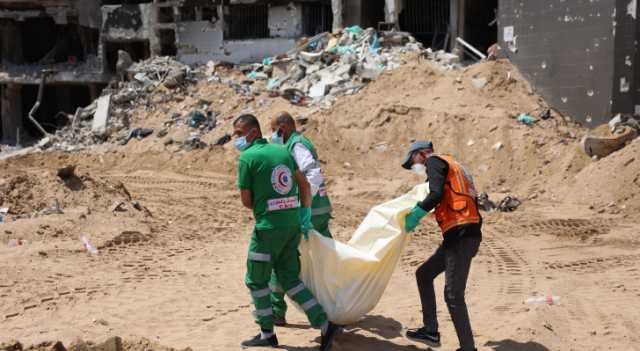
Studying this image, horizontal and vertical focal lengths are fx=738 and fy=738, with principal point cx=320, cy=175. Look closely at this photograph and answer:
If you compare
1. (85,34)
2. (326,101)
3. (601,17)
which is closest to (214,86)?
(326,101)

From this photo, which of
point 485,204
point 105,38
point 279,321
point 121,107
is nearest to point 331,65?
point 121,107

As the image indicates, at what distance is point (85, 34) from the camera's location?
30.5 meters

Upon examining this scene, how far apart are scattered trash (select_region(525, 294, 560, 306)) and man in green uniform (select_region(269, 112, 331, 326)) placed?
2.20m

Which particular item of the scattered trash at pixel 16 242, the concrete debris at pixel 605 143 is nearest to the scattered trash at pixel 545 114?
the concrete debris at pixel 605 143

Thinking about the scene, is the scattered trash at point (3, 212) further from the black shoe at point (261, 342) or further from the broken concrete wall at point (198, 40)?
the broken concrete wall at point (198, 40)

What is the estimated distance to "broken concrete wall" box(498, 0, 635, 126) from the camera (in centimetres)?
1470

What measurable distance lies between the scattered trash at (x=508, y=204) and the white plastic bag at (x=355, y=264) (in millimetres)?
6903

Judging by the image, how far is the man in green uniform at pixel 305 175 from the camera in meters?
5.95

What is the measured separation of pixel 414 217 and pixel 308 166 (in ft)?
3.39

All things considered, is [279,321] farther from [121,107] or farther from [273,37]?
[273,37]

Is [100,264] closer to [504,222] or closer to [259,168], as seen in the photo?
[259,168]

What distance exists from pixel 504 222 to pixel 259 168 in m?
6.89

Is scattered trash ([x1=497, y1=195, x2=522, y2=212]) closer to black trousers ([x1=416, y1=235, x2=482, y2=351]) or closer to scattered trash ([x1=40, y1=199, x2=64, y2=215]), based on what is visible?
scattered trash ([x1=40, y1=199, x2=64, y2=215])

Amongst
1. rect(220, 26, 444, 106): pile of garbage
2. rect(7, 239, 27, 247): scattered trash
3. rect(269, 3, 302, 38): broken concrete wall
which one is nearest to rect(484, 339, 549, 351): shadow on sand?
rect(7, 239, 27, 247): scattered trash
